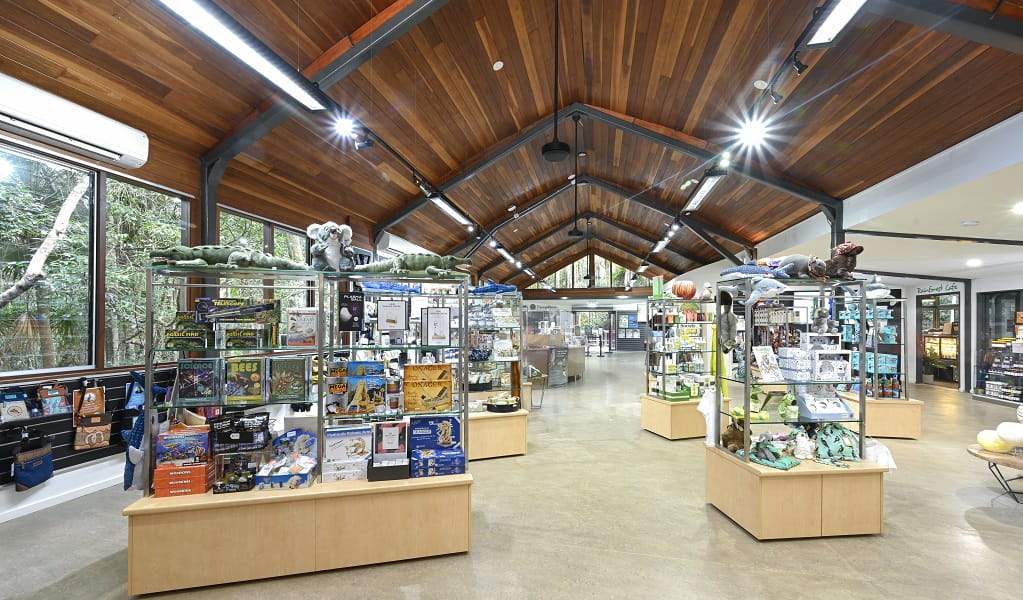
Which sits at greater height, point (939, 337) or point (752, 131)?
point (752, 131)

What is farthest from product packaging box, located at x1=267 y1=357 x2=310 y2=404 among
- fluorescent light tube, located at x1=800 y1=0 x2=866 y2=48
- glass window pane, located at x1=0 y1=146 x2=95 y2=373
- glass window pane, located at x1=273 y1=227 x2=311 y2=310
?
fluorescent light tube, located at x1=800 y1=0 x2=866 y2=48

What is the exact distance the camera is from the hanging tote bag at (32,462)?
3648mm

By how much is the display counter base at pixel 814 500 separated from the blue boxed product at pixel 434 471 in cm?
207

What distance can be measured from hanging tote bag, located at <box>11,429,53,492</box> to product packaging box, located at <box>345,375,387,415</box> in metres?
2.98

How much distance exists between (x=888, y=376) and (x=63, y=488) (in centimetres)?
987

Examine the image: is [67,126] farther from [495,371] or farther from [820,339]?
[820,339]

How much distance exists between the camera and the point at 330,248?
303 cm

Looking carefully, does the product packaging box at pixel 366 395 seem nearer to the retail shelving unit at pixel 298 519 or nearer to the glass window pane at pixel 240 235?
the retail shelving unit at pixel 298 519

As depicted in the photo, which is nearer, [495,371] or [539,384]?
[495,371]

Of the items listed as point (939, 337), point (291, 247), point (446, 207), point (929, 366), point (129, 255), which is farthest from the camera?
point (929, 366)

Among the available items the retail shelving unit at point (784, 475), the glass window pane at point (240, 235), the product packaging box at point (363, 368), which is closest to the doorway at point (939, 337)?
the retail shelving unit at point (784, 475)

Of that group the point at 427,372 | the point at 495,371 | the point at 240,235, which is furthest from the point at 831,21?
the point at 240,235

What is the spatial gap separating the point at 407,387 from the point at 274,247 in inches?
189

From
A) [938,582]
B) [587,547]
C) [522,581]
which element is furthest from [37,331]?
[938,582]
